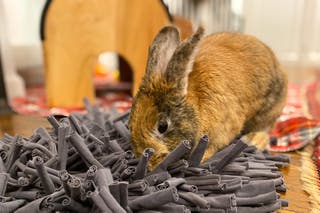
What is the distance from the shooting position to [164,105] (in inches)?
34.3

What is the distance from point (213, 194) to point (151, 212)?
159 millimetres

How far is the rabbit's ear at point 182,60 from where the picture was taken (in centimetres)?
85

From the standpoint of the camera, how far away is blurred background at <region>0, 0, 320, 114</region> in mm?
2416

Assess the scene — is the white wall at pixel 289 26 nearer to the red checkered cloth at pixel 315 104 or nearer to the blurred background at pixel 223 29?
the blurred background at pixel 223 29

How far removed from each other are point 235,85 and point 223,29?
1.42 m

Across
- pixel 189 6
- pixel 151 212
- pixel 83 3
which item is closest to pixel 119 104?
pixel 83 3

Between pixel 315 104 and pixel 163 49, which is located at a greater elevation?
pixel 163 49

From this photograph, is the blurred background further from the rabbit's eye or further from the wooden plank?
the rabbit's eye

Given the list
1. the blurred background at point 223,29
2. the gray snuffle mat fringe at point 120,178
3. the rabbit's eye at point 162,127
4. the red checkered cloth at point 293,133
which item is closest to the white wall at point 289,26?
the blurred background at point 223,29

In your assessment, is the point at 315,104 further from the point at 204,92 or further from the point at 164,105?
the point at 164,105

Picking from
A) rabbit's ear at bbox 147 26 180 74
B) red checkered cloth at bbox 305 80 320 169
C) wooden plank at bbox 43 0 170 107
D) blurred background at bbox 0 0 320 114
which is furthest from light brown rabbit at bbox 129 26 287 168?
blurred background at bbox 0 0 320 114

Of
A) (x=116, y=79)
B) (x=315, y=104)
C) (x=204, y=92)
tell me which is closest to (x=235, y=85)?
(x=204, y=92)

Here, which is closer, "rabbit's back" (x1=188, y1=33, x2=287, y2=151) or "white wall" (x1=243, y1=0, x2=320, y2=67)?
"rabbit's back" (x1=188, y1=33, x2=287, y2=151)

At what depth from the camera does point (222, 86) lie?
40.3 inches
